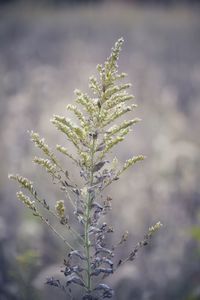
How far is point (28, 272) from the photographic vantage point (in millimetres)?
3934

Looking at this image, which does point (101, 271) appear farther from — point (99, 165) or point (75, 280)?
point (99, 165)

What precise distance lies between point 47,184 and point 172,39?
15.9ft

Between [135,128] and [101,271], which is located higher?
[135,128]

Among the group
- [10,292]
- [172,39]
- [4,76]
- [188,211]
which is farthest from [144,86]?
[10,292]

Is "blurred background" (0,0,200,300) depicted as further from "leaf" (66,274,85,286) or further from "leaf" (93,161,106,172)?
"leaf" (93,161,106,172)

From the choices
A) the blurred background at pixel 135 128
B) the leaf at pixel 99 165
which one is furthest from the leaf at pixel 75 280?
the blurred background at pixel 135 128

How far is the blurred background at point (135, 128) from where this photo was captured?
4.82 meters

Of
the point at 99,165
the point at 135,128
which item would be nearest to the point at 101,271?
the point at 99,165

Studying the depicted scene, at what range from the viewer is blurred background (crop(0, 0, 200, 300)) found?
482 centimetres

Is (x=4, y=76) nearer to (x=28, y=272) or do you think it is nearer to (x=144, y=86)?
(x=144, y=86)

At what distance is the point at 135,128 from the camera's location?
27.4 feet

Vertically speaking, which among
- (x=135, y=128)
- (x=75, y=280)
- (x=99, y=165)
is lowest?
(x=75, y=280)

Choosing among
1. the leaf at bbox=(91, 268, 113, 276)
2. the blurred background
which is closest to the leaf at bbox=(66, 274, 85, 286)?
the leaf at bbox=(91, 268, 113, 276)

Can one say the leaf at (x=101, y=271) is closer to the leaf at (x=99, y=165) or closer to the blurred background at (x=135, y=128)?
the leaf at (x=99, y=165)
